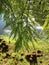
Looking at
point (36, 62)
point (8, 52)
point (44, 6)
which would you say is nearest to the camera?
point (44, 6)

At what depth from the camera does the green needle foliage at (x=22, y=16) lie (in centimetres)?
267

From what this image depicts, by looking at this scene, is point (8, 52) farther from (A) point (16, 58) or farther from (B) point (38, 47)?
(B) point (38, 47)

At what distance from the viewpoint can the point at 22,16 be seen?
2.68 m

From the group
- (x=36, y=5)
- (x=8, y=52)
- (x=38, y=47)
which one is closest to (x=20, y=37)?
(x=36, y=5)

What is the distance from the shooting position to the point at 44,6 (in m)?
2.90

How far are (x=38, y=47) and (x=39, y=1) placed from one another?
151cm

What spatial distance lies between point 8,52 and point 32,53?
47 cm

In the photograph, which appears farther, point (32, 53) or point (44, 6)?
point (32, 53)

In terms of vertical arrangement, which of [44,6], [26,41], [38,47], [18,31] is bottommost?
[38,47]

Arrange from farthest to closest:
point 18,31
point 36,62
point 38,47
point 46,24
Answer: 1. point 38,47
2. point 36,62
3. point 46,24
4. point 18,31

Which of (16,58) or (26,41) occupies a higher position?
(26,41)

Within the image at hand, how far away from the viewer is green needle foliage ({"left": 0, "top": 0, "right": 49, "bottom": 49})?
267 centimetres

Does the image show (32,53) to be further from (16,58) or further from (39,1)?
(39,1)

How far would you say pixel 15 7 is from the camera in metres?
2.71
